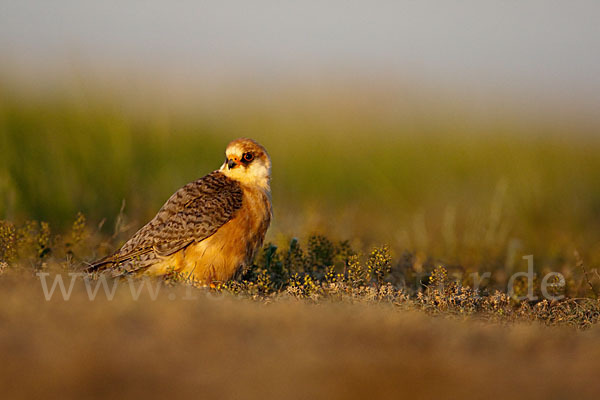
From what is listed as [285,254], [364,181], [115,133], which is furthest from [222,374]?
[364,181]

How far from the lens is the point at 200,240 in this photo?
207 inches

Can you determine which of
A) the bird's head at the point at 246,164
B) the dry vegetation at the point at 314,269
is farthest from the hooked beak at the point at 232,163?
the dry vegetation at the point at 314,269

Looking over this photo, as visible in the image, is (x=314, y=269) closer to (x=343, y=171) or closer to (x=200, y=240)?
(x=200, y=240)

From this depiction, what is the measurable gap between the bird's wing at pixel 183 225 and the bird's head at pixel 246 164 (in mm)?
311

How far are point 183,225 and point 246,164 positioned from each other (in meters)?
0.87

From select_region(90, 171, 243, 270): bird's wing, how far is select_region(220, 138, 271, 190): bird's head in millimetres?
311

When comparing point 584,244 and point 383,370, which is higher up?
point 383,370

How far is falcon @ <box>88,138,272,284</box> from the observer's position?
5191 millimetres

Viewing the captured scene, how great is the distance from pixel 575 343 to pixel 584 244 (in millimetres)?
5278

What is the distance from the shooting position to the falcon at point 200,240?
5.19 meters

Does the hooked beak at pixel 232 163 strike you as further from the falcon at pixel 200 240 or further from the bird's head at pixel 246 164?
the falcon at pixel 200 240

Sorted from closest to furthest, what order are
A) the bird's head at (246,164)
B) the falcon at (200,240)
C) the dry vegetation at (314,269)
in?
the dry vegetation at (314,269) < the falcon at (200,240) < the bird's head at (246,164)

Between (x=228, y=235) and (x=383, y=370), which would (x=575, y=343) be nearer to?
(x=383, y=370)

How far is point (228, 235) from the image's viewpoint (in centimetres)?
524
